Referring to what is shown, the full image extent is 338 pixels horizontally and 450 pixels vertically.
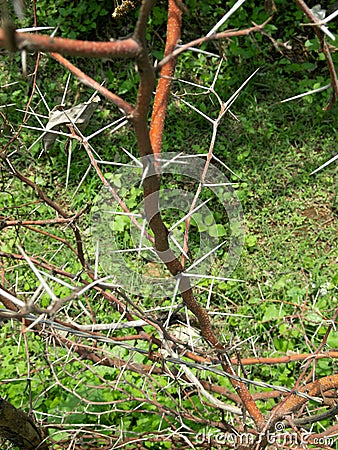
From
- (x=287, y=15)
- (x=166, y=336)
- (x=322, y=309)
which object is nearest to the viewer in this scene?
(x=166, y=336)

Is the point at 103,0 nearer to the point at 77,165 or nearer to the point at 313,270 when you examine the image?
the point at 77,165

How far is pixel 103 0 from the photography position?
3318mm

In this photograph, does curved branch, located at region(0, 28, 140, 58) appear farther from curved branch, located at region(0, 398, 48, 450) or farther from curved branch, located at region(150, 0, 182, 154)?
curved branch, located at region(0, 398, 48, 450)

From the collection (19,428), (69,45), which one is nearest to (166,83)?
(69,45)

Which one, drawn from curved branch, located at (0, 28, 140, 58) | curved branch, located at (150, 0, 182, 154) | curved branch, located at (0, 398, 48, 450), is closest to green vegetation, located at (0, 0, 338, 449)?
curved branch, located at (0, 398, 48, 450)

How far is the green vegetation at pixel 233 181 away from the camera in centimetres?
233

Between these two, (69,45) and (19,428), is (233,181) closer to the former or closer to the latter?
(19,428)

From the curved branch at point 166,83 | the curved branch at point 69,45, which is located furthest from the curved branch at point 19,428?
the curved branch at point 69,45

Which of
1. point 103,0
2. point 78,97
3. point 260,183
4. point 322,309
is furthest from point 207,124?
point 322,309

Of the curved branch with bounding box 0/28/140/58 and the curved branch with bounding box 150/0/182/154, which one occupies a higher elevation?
the curved branch with bounding box 0/28/140/58

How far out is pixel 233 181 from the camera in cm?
297

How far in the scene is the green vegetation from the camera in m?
2.33

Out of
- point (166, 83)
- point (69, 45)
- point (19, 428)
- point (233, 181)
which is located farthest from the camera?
point (233, 181)

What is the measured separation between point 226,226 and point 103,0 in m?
1.64
